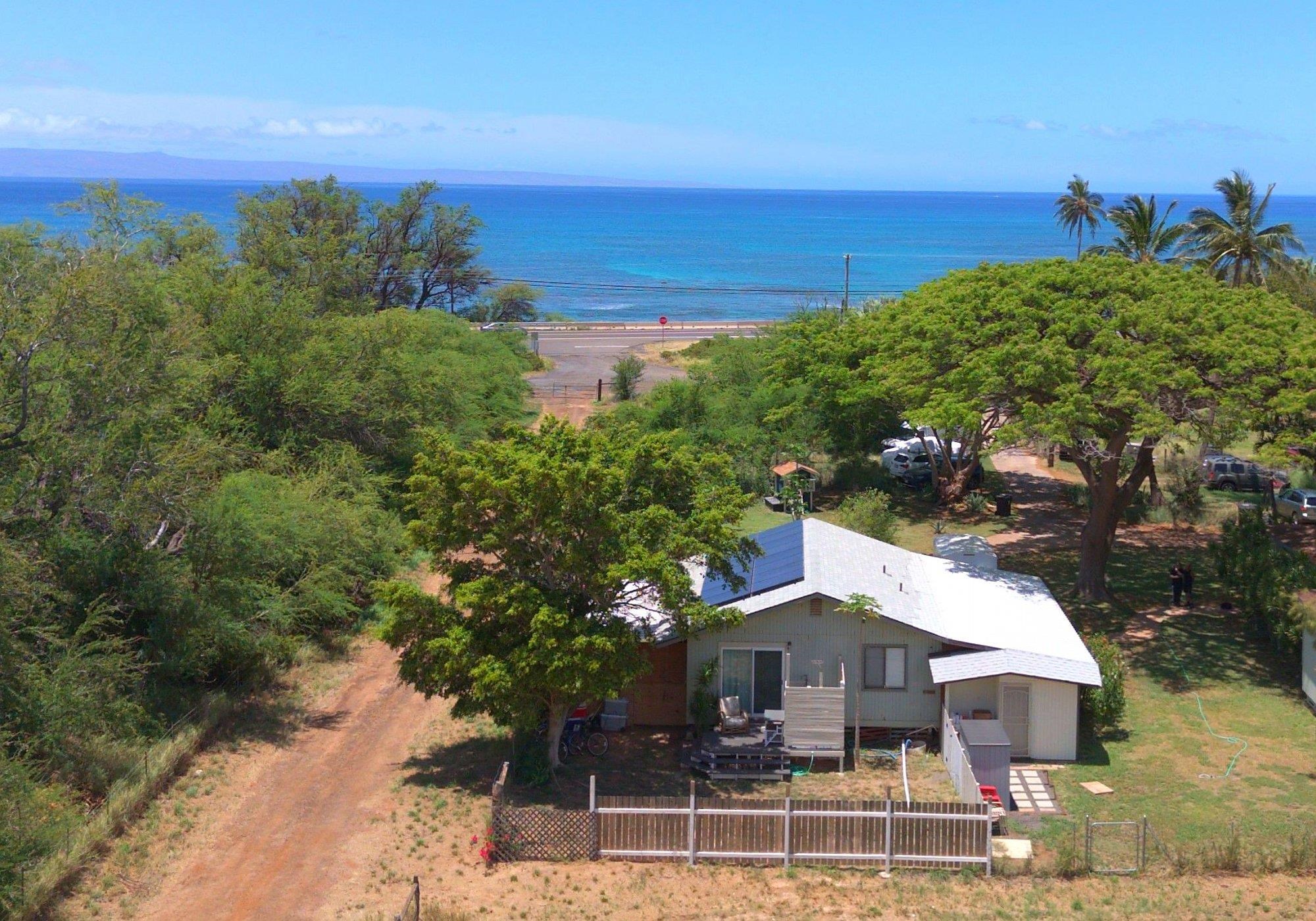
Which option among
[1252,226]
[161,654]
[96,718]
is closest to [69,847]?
[96,718]

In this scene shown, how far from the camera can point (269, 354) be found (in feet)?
105

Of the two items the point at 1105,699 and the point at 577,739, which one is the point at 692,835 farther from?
the point at 1105,699

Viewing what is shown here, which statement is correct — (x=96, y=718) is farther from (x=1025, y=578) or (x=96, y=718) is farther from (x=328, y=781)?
(x=1025, y=578)

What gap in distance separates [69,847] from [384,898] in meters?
4.13

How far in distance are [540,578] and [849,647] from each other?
5489 mm

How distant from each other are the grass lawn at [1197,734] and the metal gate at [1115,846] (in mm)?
431

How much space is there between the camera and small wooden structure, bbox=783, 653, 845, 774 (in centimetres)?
1994

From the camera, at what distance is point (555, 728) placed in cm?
1952

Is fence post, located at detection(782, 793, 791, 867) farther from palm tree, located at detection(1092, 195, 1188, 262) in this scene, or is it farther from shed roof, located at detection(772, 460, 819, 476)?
palm tree, located at detection(1092, 195, 1188, 262)

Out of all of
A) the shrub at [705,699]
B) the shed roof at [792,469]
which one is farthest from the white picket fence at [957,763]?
the shed roof at [792,469]

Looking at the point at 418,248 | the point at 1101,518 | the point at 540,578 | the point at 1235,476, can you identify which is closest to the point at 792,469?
the point at 1101,518

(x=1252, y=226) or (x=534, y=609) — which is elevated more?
(x=1252, y=226)

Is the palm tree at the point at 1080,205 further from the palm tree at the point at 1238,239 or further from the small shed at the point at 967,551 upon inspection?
the small shed at the point at 967,551

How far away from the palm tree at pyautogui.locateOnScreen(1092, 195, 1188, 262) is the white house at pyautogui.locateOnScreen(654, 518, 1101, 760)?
98.4 feet
